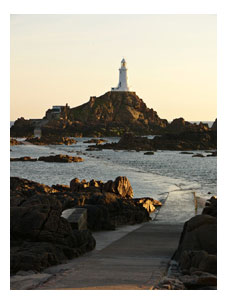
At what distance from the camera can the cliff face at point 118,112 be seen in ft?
472

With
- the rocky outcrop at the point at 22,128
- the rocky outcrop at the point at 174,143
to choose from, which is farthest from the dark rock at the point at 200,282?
the rocky outcrop at the point at 22,128

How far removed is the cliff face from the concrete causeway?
130 m

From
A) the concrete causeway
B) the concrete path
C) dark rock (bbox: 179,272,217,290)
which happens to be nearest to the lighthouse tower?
the concrete causeway

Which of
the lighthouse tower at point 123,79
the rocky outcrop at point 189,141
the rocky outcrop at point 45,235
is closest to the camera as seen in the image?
the rocky outcrop at point 45,235

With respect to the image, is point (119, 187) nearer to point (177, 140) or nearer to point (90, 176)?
point (90, 176)

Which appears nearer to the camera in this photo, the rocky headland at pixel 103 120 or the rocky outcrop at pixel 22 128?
the rocky outcrop at pixel 22 128

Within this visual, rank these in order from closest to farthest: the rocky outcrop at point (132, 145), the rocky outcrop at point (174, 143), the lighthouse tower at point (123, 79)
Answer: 1. the rocky outcrop at point (132, 145)
2. the rocky outcrop at point (174, 143)
3. the lighthouse tower at point (123, 79)

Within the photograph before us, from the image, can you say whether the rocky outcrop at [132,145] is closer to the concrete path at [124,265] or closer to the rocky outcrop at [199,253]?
the concrete path at [124,265]

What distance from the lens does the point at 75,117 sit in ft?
485

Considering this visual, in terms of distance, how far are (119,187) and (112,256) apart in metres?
10.4

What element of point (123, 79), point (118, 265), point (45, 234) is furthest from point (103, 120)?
point (118, 265)

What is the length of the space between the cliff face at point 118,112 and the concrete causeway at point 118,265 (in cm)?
13041
